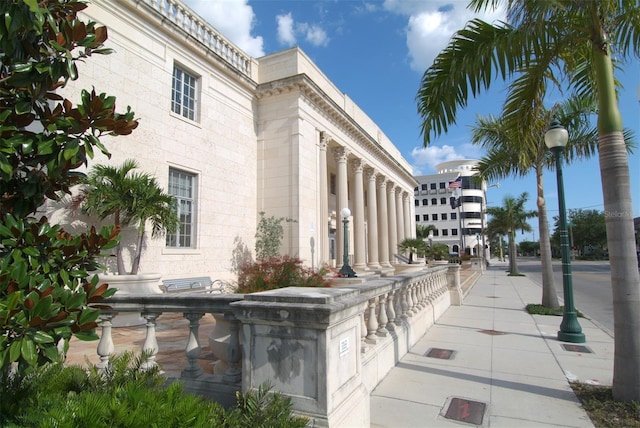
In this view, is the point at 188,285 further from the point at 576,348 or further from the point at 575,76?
the point at 575,76

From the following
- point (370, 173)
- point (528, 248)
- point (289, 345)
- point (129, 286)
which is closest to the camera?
point (289, 345)

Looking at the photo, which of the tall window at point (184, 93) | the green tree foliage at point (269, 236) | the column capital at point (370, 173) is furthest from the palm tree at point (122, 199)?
the column capital at point (370, 173)

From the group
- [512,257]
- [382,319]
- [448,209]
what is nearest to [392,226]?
[512,257]

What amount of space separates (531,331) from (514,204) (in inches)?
1205

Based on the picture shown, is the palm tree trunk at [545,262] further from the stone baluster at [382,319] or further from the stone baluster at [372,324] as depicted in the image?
the stone baluster at [372,324]

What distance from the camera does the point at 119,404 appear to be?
2107 mm

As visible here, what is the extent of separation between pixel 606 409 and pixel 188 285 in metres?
11.0

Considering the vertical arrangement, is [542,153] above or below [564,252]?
above

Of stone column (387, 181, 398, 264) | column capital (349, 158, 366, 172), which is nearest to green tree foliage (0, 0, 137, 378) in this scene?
column capital (349, 158, 366, 172)

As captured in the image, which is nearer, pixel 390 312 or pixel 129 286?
pixel 390 312

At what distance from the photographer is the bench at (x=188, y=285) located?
11.4 meters

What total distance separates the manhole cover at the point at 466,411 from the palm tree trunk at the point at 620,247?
166 centimetres

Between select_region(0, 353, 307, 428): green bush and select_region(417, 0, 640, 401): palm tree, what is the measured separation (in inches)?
161

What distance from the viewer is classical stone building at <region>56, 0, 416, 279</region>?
11430 millimetres
